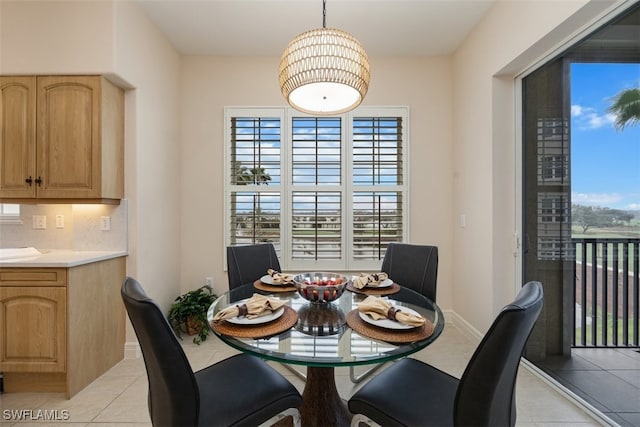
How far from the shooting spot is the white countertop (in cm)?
185

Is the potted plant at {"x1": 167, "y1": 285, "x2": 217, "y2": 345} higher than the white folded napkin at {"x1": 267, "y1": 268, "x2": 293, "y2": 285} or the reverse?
the reverse

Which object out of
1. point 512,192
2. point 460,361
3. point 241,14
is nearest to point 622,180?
point 512,192

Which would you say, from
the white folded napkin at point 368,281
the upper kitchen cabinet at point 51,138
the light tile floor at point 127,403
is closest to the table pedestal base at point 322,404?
the light tile floor at point 127,403

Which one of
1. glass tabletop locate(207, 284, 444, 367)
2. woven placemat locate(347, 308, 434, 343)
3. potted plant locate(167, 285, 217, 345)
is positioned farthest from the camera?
potted plant locate(167, 285, 217, 345)

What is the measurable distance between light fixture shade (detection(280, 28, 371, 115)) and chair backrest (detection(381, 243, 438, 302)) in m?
1.17

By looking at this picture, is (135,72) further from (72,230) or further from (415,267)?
(415,267)

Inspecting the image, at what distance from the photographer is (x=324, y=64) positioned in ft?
4.76

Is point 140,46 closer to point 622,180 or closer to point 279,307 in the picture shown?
point 279,307

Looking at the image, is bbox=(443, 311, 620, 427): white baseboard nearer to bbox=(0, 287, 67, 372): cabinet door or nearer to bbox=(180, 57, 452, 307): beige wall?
bbox=(180, 57, 452, 307): beige wall

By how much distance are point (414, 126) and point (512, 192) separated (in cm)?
125

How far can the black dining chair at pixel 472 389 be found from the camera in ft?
2.74

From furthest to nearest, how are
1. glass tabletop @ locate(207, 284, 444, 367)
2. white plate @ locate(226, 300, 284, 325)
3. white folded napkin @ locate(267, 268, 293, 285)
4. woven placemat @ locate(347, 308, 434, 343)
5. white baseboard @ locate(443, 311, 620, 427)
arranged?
white folded napkin @ locate(267, 268, 293, 285), white baseboard @ locate(443, 311, 620, 427), white plate @ locate(226, 300, 284, 325), woven placemat @ locate(347, 308, 434, 343), glass tabletop @ locate(207, 284, 444, 367)

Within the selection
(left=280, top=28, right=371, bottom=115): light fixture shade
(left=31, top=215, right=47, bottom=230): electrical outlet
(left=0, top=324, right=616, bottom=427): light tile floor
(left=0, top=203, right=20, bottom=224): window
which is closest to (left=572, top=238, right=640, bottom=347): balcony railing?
(left=0, top=324, right=616, bottom=427): light tile floor

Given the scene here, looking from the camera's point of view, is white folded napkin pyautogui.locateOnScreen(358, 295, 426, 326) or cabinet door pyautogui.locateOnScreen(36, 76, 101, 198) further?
cabinet door pyautogui.locateOnScreen(36, 76, 101, 198)
